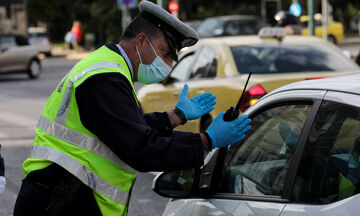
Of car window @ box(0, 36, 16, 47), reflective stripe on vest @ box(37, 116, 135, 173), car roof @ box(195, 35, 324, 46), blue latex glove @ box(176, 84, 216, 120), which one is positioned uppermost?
reflective stripe on vest @ box(37, 116, 135, 173)

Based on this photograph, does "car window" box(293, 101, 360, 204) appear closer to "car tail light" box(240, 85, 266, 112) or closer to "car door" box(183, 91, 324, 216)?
"car door" box(183, 91, 324, 216)

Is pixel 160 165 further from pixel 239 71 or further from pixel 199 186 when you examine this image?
pixel 239 71

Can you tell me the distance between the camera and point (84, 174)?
2785 millimetres

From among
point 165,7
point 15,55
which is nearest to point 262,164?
point 165,7

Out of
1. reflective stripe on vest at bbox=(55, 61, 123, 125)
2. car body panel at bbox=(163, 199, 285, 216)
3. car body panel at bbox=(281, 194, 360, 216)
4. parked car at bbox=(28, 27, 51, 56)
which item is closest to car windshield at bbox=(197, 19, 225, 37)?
parked car at bbox=(28, 27, 51, 56)

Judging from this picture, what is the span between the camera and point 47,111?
292 cm

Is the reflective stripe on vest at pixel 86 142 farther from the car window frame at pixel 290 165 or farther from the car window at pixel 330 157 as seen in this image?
the car window at pixel 330 157

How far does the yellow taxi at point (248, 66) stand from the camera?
24.8ft

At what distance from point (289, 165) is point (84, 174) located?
31.2 inches

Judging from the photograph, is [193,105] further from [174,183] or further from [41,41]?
[41,41]

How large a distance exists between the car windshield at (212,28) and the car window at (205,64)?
72.5 ft

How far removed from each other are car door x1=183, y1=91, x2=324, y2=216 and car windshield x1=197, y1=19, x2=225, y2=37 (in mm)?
27451

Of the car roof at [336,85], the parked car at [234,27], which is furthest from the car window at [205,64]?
the parked car at [234,27]

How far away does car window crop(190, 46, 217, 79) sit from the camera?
326 inches
